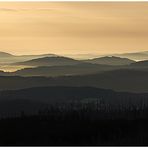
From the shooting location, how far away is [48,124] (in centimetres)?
3384

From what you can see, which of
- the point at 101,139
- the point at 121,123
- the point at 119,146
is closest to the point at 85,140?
the point at 101,139

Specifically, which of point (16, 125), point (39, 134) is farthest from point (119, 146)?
point (16, 125)

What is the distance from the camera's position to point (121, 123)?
32.2 m

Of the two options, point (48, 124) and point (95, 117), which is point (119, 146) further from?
point (95, 117)

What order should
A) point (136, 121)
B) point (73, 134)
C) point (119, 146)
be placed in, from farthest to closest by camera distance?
point (136, 121) < point (73, 134) < point (119, 146)

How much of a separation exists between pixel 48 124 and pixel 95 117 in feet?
15.6

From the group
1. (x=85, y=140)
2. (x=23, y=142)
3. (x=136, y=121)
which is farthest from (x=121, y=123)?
(x=23, y=142)

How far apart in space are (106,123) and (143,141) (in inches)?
310

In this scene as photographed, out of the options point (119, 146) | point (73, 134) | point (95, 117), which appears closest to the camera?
point (119, 146)

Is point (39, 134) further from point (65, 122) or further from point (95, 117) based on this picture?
point (95, 117)

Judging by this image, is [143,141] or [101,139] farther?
[101,139]

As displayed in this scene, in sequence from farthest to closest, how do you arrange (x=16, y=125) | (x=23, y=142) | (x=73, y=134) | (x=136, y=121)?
1. (x=16, y=125)
2. (x=136, y=121)
3. (x=73, y=134)
4. (x=23, y=142)

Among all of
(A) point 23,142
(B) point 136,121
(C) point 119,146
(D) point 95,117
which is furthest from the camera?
(D) point 95,117

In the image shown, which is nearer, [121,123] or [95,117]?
[121,123]
